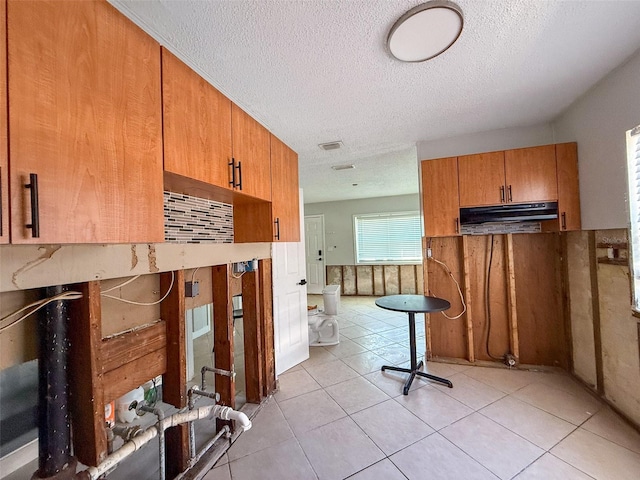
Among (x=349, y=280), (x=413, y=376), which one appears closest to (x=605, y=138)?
(x=413, y=376)

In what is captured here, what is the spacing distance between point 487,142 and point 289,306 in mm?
2878

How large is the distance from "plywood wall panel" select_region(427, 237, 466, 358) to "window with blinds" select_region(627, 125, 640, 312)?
132 centimetres

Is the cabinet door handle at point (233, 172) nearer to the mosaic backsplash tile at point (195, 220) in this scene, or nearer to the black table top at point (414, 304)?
the mosaic backsplash tile at point (195, 220)

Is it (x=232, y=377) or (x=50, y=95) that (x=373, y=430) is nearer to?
(x=232, y=377)

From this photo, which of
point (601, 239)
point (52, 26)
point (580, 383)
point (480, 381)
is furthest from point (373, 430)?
point (52, 26)

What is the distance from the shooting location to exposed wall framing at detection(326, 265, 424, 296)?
6445mm

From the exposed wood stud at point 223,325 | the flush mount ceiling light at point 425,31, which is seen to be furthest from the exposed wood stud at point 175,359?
the flush mount ceiling light at point 425,31

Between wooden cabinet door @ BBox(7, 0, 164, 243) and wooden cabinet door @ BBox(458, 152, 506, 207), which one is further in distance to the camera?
wooden cabinet door @ BBox(458, 152, 506, 207)

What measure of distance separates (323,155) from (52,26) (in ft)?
9.03

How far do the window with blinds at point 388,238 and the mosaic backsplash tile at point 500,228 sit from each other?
3545 mm

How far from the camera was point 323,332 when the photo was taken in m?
3.76

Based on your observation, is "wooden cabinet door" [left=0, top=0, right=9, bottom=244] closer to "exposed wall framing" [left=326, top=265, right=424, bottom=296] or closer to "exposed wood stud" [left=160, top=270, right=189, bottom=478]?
"exposed wood stud" [left=160, top=270, right=189, bottom=478]

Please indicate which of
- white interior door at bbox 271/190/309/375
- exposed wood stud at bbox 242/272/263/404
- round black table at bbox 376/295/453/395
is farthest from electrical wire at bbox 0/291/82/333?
round black table at bbox 376/295/453/395

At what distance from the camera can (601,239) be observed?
2.19m
